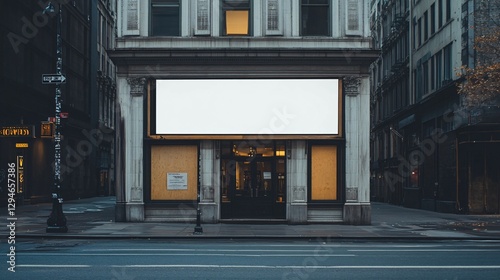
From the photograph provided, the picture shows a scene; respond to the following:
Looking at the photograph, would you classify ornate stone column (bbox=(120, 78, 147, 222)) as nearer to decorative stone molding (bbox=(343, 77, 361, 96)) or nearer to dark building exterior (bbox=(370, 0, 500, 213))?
decorative stone molding (bbox=(343, 77, 361, 96))

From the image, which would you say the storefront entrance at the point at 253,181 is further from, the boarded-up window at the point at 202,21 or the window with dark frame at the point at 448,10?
the window with dark frame at the point at 448,10

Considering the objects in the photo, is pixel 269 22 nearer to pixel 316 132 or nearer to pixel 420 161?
pixel 316 132

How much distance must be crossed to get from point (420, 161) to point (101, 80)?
3723cm

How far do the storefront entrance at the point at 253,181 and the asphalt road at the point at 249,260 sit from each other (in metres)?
7.77

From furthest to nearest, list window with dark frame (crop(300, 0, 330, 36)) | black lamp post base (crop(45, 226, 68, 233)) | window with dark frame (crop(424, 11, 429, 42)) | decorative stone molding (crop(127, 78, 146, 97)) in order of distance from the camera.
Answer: window with dark frame (crop(424, 11, 429, 42)) → window with dark frame (crop(300, 0, 330, 36)) → decorative stone molding (crop(127, 78, 146, 97)) → black lamp post base (crop(45, 226, 68, 233))

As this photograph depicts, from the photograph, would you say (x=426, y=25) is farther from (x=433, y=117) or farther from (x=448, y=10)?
(x=433, y=117)

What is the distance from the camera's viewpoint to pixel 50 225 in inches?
909

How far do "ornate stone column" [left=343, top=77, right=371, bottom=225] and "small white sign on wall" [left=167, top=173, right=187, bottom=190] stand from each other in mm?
7102

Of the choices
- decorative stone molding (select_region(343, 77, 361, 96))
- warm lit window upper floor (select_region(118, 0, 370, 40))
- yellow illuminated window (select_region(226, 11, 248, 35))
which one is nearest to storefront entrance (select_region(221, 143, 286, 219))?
decorative stone molding (select_region(343, 77, 361, 96))

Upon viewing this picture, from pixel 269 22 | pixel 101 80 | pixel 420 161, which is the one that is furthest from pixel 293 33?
pixel 101 80

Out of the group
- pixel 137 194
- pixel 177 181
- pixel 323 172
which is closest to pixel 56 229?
pixel 137 194

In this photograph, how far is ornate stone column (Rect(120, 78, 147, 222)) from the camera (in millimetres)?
28422

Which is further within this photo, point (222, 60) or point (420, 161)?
point (420, 161)

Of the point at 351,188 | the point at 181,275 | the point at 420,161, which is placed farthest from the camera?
the point at 420,161
